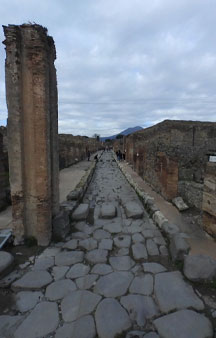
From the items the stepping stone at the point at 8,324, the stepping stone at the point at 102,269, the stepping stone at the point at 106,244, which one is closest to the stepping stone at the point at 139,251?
the stepping stone at the point at 106,244

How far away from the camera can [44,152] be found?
12.1 feet

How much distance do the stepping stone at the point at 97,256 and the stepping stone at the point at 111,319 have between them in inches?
35.9

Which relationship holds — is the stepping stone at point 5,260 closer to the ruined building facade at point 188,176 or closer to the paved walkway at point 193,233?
the paved walkway at point 193,233

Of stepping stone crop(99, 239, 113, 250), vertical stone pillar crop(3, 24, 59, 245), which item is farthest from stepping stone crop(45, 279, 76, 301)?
vertical stone pillar crop(3, 24, 59, 245)

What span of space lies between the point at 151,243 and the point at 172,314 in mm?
1687

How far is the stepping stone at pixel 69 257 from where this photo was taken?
3309 millimetres

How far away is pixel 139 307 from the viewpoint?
2.36m

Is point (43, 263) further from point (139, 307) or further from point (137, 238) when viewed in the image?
point (137, 238)

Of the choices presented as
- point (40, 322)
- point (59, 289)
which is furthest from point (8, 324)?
point (59, 289)

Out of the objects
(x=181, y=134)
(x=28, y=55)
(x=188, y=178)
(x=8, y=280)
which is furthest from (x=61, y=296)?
(x=181, y=134)

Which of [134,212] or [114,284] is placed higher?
[134,212]

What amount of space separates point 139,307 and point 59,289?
1.12 meters

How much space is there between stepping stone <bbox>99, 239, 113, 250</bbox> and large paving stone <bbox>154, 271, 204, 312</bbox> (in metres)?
1.16

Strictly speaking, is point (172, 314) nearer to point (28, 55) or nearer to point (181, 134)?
point (28, 55)
